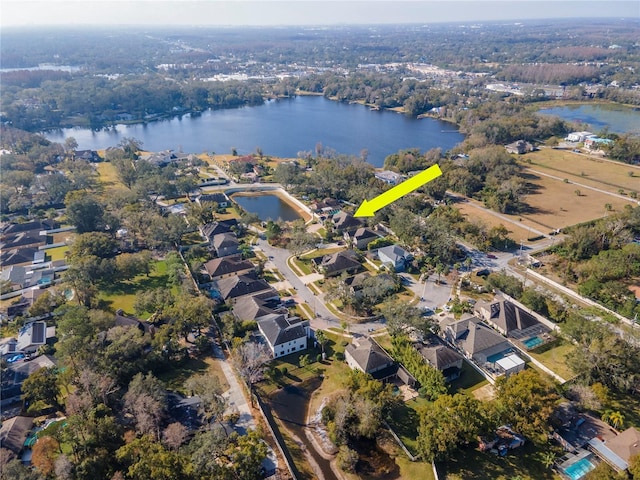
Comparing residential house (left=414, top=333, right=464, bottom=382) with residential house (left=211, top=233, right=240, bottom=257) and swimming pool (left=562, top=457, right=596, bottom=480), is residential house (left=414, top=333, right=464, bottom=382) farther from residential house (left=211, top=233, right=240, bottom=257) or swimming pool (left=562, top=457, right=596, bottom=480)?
residential house (left=211, top=233, right=240, bottom=257)

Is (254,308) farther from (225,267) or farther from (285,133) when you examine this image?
(285,133)

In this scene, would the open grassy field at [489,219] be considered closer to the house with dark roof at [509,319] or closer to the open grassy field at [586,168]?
the house with dark roof at [509,319]

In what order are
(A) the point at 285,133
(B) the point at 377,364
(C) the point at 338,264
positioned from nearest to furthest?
(B) the point at 377,364, (C) the point at 338,264, (A) the point at 285,133

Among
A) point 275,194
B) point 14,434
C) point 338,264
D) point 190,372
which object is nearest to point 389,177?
point 275,194

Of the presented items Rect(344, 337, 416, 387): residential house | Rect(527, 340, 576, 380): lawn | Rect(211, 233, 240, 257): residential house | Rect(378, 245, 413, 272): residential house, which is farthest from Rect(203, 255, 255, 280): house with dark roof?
Rect(527, 340, 576, 380): lawn

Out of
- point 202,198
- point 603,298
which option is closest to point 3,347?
point 202,198

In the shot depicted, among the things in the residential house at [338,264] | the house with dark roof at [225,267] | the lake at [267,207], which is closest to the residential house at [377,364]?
the residential house at [338,264]
